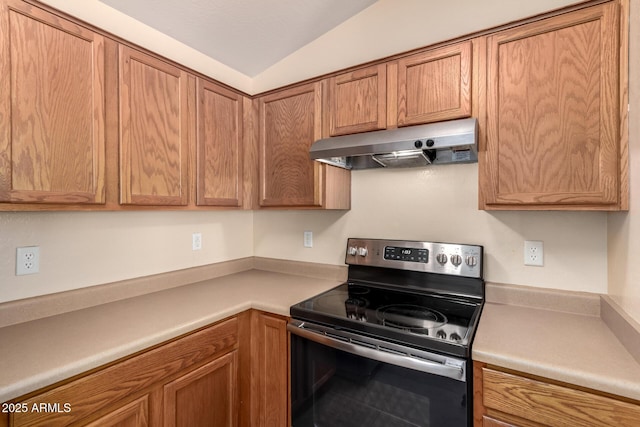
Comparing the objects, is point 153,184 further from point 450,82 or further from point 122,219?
point 450,82

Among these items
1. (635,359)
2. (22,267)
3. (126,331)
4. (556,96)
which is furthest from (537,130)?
(22,267)

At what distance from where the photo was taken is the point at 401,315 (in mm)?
1379

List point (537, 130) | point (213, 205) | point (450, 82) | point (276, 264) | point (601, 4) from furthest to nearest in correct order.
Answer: point (276, 264)
point (213, 205)
point (450, 82)
point (537, 130)
point (601, 4)

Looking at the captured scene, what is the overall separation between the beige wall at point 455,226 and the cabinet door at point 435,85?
37cm

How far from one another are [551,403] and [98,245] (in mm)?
1993

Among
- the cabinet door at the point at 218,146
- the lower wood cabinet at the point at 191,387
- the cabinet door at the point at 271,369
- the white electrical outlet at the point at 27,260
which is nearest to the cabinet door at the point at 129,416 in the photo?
the lower wood cabinet at the point at 191,387

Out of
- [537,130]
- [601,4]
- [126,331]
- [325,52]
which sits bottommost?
[126,331]

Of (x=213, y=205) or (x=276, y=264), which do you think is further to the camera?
(x=276, y=264)

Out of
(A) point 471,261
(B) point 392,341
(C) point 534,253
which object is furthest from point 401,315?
(C) point 534,253

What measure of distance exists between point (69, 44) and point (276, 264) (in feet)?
5.50

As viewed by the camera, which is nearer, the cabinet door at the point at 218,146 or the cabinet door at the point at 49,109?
the cabinet door at the point at 49,109

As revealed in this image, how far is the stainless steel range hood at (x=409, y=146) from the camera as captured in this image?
123 cm

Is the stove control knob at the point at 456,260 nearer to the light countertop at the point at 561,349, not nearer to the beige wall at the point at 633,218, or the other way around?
the light countertop at the point at 561,349

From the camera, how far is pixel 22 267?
1.30 m
